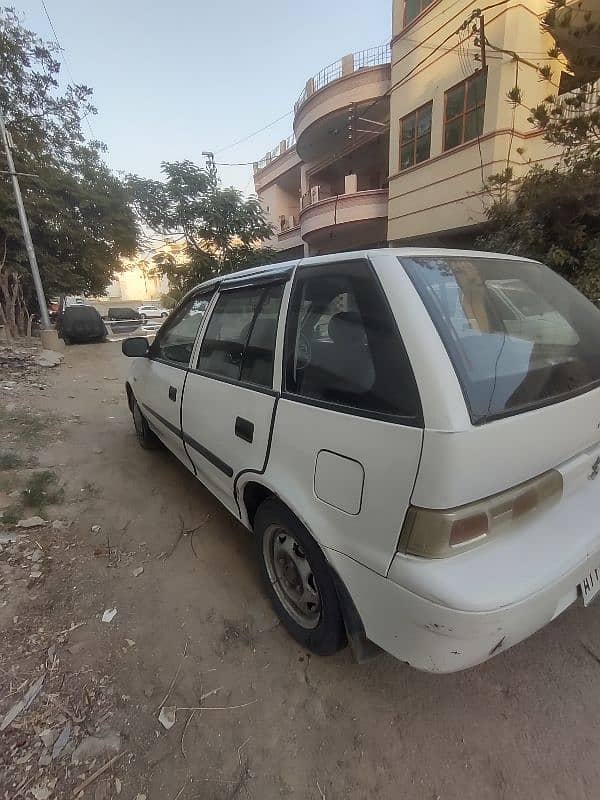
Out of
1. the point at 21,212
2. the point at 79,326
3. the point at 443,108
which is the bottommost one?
the point at 79,326

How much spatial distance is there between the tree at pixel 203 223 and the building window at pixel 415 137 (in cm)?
471

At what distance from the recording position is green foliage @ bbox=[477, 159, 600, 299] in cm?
519

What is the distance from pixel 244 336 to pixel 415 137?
34.8 feet

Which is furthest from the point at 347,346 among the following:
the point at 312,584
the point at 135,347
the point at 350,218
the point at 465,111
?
the point at 350,218

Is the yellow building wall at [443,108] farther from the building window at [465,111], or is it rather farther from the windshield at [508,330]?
the windshield at [508,330]

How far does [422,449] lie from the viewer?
113cm

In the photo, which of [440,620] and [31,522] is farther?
[31,522]

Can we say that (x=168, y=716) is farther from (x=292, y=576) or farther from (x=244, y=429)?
(x=244, y=429)

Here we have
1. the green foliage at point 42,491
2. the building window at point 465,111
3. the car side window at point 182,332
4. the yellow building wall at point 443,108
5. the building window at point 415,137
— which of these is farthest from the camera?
the building window at point 415,137

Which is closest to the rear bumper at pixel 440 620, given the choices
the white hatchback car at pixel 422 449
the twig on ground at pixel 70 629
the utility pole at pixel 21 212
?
the white hatchback car at pixel 422 449

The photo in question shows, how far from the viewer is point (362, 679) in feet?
5.59

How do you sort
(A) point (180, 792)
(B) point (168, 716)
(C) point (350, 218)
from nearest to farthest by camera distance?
(A) point (180, 792), (B) point (168, 716), (C) point (350, 218)

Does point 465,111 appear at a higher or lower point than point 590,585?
higher

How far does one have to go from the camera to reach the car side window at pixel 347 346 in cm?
126
